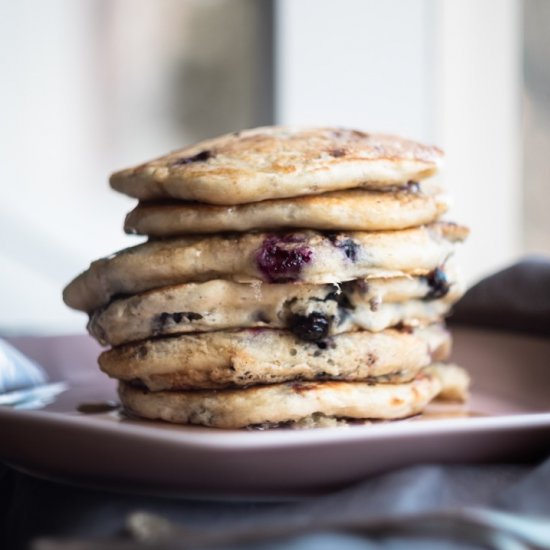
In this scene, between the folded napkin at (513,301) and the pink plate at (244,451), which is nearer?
the pink plate at (244,451)

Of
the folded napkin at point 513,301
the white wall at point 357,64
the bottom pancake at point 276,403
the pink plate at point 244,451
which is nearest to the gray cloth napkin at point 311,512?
the pink plate at point 244,451

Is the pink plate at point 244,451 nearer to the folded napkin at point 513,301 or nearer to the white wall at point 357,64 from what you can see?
the folded napkin at point 513,301

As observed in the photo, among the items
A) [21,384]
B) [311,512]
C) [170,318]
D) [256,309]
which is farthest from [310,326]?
[21,384]

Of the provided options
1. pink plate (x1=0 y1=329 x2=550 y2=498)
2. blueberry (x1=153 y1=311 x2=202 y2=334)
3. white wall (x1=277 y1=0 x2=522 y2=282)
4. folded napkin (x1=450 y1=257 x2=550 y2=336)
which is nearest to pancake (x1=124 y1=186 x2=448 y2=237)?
blueberry (x1=153 y1=311 x2=202 y2=334)

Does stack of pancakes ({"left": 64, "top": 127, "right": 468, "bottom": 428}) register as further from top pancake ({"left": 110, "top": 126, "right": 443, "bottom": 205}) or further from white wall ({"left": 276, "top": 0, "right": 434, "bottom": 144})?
white wall ({"left": 276, "top": 0, "right": 434, "bottom": 144})

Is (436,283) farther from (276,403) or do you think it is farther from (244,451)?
(244,451)

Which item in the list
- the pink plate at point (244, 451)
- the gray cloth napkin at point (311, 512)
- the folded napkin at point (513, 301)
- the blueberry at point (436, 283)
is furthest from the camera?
the folded napkin at point (513, 301)
